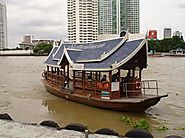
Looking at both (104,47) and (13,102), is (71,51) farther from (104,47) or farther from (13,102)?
(13,102)

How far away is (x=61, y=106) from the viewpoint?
1255 cm

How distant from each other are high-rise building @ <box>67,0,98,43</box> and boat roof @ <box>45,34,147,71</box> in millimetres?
39957

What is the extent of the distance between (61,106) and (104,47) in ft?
10.6

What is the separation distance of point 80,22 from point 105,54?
4528cm

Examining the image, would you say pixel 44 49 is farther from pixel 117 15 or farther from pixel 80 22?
pixel 80 22

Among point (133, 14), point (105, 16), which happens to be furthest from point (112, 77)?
point (133, 14)

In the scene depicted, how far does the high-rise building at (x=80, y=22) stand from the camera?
54.7m

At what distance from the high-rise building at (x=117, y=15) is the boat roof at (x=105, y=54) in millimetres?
55694

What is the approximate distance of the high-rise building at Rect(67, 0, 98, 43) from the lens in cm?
5470

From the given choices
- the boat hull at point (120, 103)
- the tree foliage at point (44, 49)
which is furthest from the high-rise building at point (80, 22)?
the boat hull at point (120, 103)

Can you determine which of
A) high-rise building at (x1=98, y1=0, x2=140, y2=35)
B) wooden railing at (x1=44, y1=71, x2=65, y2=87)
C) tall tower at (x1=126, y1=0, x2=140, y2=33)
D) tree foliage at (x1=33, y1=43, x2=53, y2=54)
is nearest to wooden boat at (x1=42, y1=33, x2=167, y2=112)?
wooden railing at (x1=44, y1=71, x2=65, y2=87)

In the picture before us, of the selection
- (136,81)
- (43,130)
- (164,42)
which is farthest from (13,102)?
(164,42)

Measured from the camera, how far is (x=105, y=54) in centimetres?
1105

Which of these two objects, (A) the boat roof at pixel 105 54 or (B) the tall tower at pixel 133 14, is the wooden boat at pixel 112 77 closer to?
(A) the boat roof at pixel 105 54
